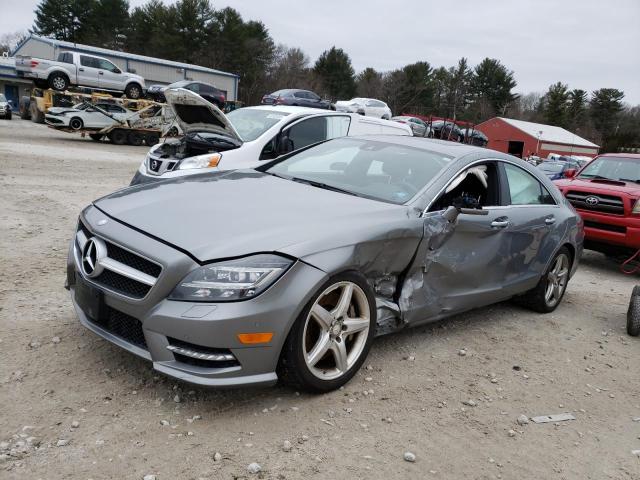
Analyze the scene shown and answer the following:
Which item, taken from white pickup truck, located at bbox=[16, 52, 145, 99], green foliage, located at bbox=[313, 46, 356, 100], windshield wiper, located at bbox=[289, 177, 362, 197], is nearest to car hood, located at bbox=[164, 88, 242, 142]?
windshield wiper, located at bbox=[289, 177, 362, 197]

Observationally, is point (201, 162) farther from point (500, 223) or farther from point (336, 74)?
point (336, 74)

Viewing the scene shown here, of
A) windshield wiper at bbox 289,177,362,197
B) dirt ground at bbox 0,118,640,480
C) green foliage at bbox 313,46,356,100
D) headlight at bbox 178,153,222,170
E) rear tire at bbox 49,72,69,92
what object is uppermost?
green foliage at bbox 313,46,356,100

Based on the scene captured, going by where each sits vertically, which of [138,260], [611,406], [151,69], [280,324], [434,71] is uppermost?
[434,71]

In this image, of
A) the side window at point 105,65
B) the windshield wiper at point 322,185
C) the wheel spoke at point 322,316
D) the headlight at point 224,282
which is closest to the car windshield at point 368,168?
the windshield wiper at point 322,185

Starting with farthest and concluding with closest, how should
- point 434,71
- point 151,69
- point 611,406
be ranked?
Answer: 1. point 434,71
2. point 151,69
3. point 611,406

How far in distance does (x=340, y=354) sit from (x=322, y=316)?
1.05ft

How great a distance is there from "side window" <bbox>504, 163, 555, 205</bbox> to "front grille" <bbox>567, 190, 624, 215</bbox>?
2848mm

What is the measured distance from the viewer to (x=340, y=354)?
3.20m

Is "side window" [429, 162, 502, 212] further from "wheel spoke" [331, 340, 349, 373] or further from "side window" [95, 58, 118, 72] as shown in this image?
"side window" [95, 58, 118, 72]

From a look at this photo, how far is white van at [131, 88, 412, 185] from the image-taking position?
7.16 meters

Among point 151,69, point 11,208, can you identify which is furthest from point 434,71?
point 11,208

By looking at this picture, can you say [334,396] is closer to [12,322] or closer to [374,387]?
[374,387]

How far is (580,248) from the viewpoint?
5.67 m

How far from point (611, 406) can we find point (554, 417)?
56cm
